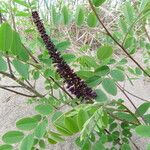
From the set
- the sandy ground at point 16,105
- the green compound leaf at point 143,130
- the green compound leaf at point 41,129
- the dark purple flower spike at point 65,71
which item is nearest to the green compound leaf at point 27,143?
the green compound leaf at point 41,129

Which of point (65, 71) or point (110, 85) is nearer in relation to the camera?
point (65, 71)

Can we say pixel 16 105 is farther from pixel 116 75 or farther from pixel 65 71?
pixel 65 71

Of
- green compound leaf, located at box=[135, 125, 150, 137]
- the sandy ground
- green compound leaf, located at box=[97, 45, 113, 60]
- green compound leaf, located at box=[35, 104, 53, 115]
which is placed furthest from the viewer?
the sandy ground

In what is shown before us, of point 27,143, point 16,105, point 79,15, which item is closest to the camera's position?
point 27,143

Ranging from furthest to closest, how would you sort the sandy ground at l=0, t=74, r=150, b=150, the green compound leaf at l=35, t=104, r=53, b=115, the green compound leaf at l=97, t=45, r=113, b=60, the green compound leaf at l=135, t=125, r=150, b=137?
1. the sandy ground at l=0, t=74, r=150, b=150
2. the green compound leaf at l=35, t=104, r=53, b=115
3. the green compound leaf at l=97, t=45, r=113, b=60
4. the green compound leaf at l=135, t=125, r=150, b=137

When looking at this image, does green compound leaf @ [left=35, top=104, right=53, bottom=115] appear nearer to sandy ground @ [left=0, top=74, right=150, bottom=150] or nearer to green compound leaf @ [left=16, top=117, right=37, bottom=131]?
green compound leaf @ [left=16, top=117, right=37, bottom=131]

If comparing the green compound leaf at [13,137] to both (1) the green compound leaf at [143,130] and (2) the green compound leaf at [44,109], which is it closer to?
(2) the green compound leaf at [44,109]

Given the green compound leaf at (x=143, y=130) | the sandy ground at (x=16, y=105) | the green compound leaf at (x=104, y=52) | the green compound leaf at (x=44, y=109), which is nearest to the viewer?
the green compound leaf at (x=143, y=130)

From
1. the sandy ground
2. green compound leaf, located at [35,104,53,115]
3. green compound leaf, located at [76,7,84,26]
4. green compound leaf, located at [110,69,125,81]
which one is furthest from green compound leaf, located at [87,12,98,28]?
the sandy ground

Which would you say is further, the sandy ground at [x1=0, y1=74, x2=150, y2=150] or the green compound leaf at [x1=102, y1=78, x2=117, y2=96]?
the sandy ground at [x1=0, y1=74, x2=150, y2=150]

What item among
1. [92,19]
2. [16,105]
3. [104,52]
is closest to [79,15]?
[92,19]

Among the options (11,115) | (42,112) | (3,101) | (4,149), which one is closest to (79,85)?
(42,112)
